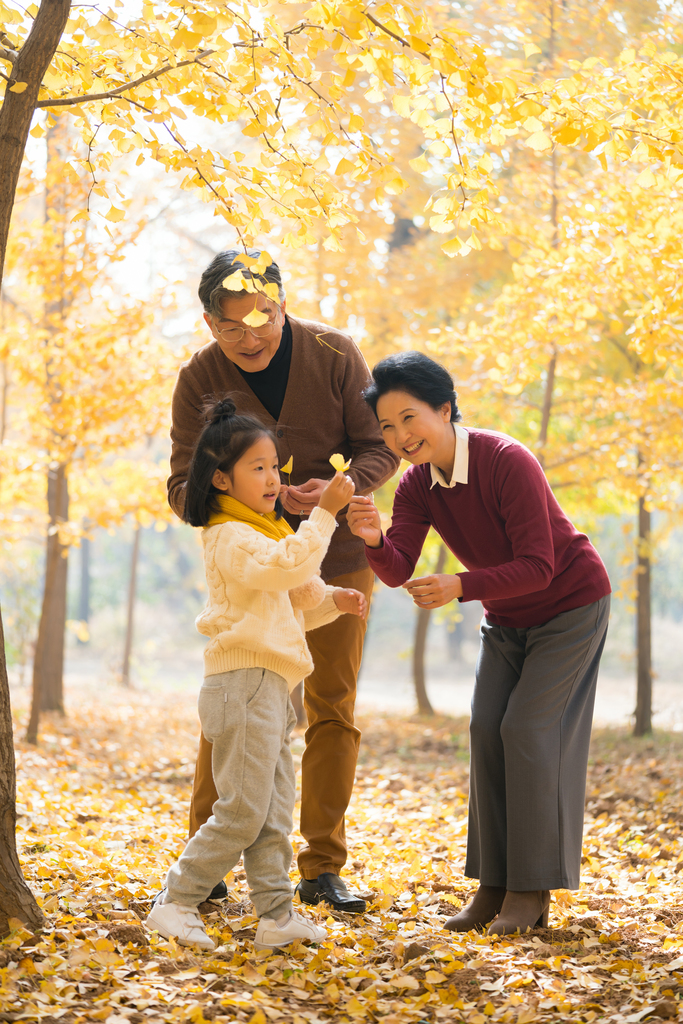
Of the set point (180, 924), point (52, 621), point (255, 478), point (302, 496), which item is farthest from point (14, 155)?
point (52, 621)

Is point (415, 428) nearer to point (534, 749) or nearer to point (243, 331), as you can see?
point (243, 331)

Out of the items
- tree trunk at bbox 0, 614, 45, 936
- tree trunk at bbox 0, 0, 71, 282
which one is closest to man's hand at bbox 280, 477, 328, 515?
tree trunk at bbox 0, 614, 45, 936

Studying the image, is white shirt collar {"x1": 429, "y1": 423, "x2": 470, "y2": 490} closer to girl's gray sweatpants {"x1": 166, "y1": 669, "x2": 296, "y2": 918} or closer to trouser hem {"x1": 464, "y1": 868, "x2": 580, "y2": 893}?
girl's gray sweatpants {"x1": 166, "y1": 669, "x2": 296, "y2": 918}

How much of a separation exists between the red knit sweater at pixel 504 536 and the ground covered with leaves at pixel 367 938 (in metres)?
1.07

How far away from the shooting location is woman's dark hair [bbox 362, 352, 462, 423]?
2.79 meters

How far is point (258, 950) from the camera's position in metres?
2.51

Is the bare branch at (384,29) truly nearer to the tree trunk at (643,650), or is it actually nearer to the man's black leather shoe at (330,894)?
the man's black leather shoe at (330,894)

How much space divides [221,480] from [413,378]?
71 centimetres

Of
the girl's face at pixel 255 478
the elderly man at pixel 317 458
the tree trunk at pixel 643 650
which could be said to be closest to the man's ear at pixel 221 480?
the girl's face at pixel 255 478

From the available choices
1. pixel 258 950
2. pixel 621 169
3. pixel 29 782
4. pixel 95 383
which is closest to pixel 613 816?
pixel 258 950

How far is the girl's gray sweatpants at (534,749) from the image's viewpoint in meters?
2.81

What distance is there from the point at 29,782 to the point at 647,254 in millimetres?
4779

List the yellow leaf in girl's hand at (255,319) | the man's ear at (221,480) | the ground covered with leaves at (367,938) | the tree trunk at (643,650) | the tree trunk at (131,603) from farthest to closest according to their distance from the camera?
1. the tree trunk at (131,603)
2. the tree trunk at (643,650)
3. the man's ear at (221,480)
4. the yellow leaf in girl's hand at (255,319)
5. the ground covered with leaves at (367,938)

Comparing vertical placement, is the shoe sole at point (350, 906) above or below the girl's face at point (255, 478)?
below
